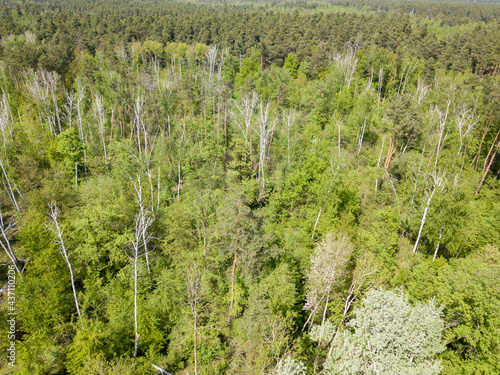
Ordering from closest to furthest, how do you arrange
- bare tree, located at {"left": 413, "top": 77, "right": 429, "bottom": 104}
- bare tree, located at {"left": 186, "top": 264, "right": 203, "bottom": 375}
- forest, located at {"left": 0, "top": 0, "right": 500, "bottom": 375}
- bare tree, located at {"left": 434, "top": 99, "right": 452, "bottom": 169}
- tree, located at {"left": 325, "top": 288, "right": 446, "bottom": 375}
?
tree, located at {"left": 325, "top": 288, "right": 446, "bottom": 375}, bare tree, located at {"left": 186, "top": 264, "right": 203, "bottom": 375}, forest, located at {"left": 0, "top": 0, "right": 500, "bottom": 375}, bare tree, located at {"left": 434, "top": 99, "right": 452, "bottom": 169}, bare tree, located at {"left": 413, "top": 77, "right": 429, "bottom": 104}

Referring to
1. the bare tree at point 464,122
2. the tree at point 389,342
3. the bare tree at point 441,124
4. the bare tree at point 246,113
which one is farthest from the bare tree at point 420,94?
the tree at point 389,342

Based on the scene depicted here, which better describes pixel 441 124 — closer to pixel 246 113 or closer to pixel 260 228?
pixel 246 113

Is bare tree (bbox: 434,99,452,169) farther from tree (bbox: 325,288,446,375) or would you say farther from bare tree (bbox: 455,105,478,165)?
tree (bbox: 325,288,446,375)

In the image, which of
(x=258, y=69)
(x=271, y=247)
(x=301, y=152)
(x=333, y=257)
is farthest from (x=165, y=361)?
(x=258, y=69)

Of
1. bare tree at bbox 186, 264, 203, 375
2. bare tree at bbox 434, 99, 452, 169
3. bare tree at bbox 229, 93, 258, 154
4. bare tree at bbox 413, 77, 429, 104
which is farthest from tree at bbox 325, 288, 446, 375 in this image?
bare tree at bbox 413, 77, 429, 104

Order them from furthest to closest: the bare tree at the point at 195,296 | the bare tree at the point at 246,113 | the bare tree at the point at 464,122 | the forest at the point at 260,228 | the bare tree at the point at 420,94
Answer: the bare tree at the point at 420,94 < the bare tree at the point at 246,113 < the bare tree at the point at 464,122 < the forest at the point at 260,228 < the bare tree at the point at 195,296

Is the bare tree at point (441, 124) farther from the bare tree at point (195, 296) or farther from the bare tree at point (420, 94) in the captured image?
the bare tree at point (195, 296)
